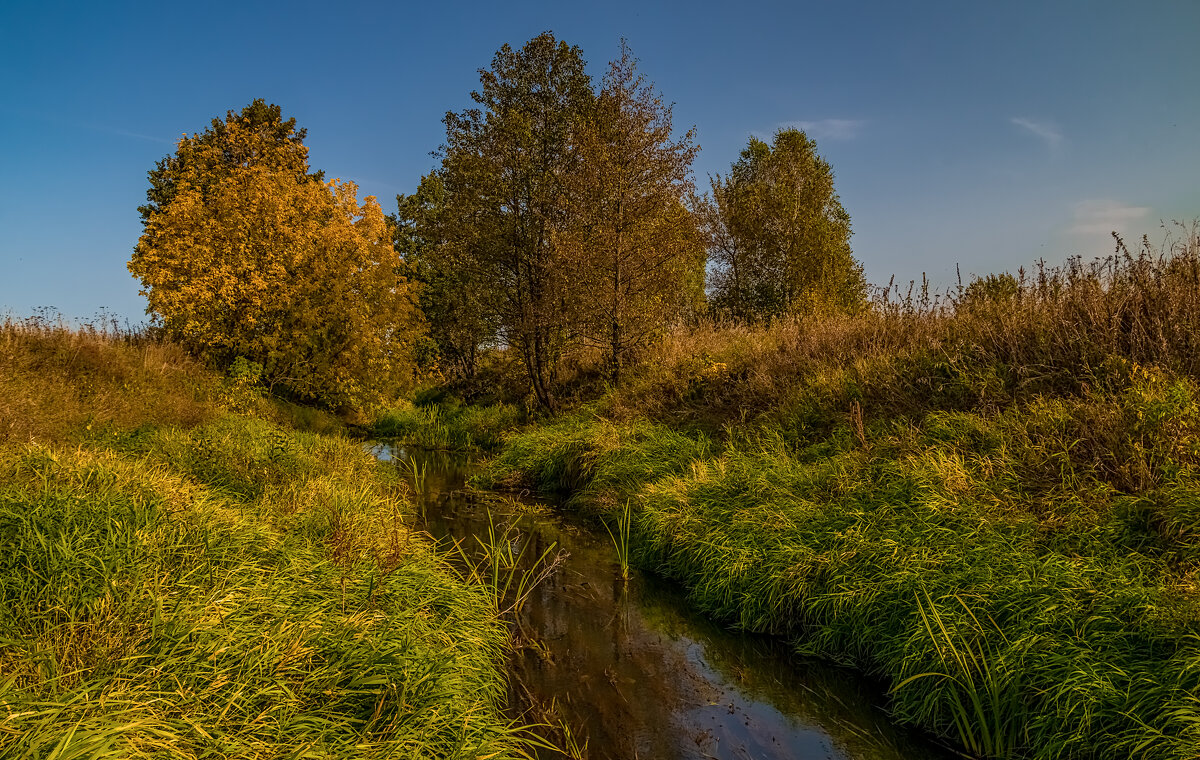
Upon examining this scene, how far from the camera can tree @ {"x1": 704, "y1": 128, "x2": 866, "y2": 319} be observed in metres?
27.0

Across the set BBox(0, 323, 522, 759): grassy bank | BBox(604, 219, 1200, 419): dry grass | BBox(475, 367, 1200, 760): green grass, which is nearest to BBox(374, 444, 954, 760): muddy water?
BBox(475, 367, 1200, 760): green grass

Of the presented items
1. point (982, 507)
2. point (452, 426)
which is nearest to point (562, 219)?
A: point (452, 426)

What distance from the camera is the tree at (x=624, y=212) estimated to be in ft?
55.5

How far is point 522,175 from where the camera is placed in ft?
58.7

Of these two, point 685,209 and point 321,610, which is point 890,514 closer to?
point 321,610

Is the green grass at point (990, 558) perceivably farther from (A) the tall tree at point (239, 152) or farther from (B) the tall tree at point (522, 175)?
(A) the tall tree at point (239, 152)

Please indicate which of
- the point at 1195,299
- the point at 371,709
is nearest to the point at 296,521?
the point at 371,709

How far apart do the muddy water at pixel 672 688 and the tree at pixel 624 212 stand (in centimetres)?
1073

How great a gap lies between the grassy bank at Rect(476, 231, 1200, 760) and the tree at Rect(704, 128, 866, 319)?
51.4 ft

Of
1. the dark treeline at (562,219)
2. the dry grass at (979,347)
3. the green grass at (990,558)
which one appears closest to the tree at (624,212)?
the dark treeline at (562,219)

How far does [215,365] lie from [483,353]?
992 cm

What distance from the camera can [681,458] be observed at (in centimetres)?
1107

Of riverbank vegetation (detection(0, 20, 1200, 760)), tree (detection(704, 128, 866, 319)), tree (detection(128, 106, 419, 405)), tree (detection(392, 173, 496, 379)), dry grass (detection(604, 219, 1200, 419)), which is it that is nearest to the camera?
riverbank vegetation (detection(0, 20, 1200, 760))

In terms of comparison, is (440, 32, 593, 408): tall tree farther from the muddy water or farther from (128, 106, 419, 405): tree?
the muddy water
